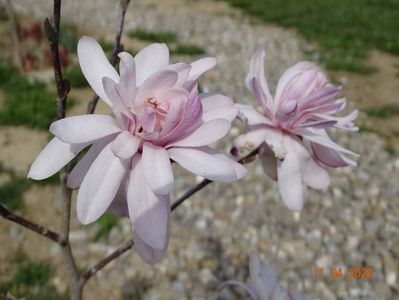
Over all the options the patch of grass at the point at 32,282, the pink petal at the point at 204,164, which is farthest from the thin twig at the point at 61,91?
the patch of grass at the point at 32,282

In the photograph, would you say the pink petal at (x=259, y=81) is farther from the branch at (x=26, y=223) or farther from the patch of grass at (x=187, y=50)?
the patch of grass at (x=187, y=50)

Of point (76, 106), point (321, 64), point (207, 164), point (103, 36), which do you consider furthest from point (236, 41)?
point (207, 164)

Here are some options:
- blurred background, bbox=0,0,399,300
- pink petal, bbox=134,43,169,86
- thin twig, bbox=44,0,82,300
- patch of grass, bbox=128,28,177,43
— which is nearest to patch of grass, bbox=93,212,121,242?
blurred background, bbox=0,0,399,300

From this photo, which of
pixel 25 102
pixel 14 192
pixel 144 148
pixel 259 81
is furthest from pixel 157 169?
pixel 25 102

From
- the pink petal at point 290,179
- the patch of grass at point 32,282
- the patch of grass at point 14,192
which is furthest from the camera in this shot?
the patch of grass at point 14,192

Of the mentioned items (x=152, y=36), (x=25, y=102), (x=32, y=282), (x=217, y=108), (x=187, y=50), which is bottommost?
(x=152, y=36)

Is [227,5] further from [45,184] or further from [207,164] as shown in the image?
[207,164]

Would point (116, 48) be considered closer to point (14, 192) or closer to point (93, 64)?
point (93, 64)
